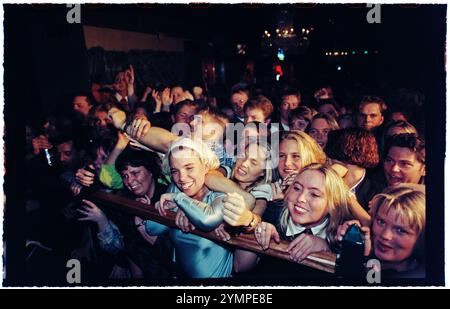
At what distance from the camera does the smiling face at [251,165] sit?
3.37 metres

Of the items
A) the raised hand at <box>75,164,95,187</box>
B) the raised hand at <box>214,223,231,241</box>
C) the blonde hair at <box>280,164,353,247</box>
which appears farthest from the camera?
the raised hand at <box>75,164,95,187</box>

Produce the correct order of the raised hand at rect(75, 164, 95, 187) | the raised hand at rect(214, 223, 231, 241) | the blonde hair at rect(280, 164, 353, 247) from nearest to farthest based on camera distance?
the blonde hair at rect(280, 164, 353, 247), the raised hand at rect(214, 223, 231, 241), the raised hand at rect(75, 164, 95, 187)

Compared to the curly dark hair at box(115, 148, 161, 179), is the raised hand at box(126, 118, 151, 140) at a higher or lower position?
higher

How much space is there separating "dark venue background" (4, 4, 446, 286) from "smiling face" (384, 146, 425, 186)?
0.07 metres

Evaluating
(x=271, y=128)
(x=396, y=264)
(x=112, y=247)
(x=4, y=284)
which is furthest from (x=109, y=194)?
(x=396, y=264)

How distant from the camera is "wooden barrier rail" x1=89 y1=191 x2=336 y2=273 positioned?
10.9 feet

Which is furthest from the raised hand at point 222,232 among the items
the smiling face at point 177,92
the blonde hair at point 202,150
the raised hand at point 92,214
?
the smiling face at point 177,92

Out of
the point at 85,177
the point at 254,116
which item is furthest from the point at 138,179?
the point at 254,116

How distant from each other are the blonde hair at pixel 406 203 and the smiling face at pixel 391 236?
17mm

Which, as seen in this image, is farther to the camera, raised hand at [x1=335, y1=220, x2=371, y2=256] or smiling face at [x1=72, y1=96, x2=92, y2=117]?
→ smiling face at [x1=72, y1=96, x2=92, y2=117]

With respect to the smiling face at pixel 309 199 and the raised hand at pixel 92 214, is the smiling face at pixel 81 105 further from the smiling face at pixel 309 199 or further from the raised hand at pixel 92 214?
the smiling face at pixel 309 199

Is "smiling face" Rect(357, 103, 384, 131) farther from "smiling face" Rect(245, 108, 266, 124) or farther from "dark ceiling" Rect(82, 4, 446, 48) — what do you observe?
"smiling face" Rect(245, 108, 266, 124)

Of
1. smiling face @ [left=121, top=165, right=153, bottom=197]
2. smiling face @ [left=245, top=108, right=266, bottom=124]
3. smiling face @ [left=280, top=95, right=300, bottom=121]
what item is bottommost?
smiling face @ [left=121, top=165, right=153, bottom=197]

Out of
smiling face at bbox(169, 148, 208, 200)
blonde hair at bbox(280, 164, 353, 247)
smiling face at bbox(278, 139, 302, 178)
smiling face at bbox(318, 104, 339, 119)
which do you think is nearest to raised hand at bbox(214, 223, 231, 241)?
smiling face at bbox(169, 148, 208, 200)
